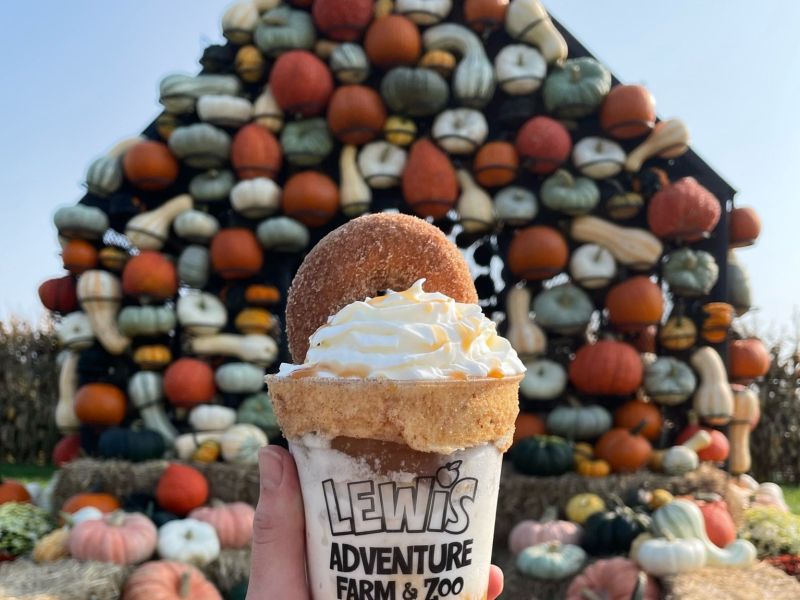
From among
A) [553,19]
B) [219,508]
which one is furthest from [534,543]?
[553,19]

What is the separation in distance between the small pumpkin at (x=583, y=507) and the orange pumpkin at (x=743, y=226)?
9.83 feet

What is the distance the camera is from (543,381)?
5.85 metres

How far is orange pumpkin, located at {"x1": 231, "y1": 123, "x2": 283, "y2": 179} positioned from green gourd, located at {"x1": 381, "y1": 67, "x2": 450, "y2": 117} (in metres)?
1.15

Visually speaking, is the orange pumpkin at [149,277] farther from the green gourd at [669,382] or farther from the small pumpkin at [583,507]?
the green gourd at [669,382]

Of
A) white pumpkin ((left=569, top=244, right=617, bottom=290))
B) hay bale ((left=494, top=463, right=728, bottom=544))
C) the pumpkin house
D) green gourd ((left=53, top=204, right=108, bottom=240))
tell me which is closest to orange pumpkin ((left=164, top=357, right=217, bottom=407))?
the pumpkin house

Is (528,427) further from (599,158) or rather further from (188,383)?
(188,383)

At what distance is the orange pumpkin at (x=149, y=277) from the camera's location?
6164 mm

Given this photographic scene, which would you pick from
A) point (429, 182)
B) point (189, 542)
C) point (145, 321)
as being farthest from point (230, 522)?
point (429, 182)

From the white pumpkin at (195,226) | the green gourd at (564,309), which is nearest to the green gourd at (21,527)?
the white pumpkin at (195,226)

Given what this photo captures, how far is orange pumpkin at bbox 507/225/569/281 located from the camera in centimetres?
584

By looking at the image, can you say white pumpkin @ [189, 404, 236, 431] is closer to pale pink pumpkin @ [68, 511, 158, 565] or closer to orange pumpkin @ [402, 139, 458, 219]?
pale pink pumpkin @ [68, 511, 158, 565]

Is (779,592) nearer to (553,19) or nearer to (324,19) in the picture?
(553,19)

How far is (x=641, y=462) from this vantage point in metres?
5.61

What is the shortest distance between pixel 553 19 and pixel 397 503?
619 centimetres
